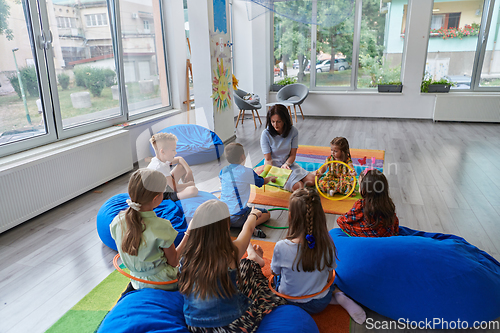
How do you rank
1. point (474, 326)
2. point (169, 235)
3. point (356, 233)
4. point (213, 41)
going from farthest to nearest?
point (213, 41), point (356, 233), point (474, 326), point (169, 235)

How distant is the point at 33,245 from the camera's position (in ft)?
7.88

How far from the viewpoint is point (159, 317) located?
1.37m

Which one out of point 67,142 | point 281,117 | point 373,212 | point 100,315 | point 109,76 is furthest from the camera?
point 109,76

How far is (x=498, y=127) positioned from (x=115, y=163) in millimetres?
6317

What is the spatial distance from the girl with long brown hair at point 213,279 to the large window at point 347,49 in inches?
262

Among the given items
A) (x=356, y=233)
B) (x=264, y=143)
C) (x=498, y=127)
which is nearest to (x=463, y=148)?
(x=498, y=127)

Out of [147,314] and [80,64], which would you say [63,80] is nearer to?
[80,64]

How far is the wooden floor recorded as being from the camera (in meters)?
1.84

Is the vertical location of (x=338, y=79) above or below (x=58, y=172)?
above

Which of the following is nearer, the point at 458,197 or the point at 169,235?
the point at 169,235

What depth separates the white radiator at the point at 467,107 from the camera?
6.19 m

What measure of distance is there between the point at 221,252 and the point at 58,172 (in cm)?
232

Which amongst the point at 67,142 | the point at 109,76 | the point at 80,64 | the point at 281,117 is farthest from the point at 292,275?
the point at 109,76

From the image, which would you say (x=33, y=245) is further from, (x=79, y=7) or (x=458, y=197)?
(x=458, y=197)
